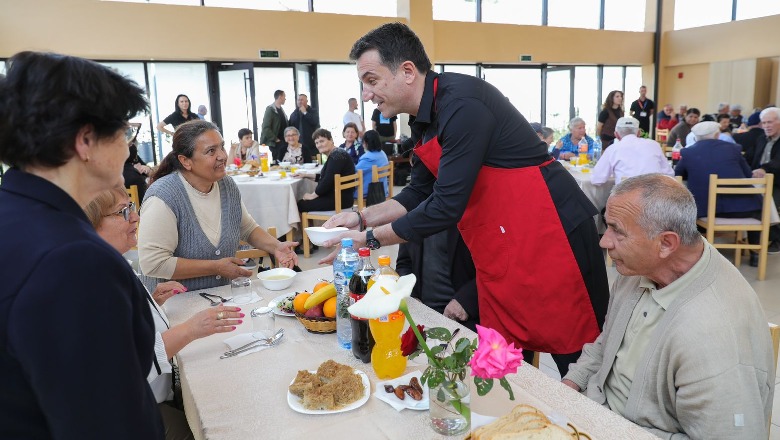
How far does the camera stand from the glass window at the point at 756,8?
12.8m

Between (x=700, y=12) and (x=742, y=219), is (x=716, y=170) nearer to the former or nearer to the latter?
(x=742, y=219)

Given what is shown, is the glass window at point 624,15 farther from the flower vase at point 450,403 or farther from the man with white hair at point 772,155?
the flower vase at point 450,403

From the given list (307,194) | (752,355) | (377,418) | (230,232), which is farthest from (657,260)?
(307,194)

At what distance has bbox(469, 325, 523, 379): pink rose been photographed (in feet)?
3.40

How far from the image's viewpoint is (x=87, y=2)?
8.45m

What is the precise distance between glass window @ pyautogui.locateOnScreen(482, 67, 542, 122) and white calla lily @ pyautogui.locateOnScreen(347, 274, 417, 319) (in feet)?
39.7

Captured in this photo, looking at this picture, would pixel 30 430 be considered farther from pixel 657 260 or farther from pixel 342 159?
pixel 342 159

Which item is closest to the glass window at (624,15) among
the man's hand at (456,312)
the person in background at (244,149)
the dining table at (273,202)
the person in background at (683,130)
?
the person in background at (683,130)

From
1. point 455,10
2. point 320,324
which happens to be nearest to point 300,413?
point 320,324

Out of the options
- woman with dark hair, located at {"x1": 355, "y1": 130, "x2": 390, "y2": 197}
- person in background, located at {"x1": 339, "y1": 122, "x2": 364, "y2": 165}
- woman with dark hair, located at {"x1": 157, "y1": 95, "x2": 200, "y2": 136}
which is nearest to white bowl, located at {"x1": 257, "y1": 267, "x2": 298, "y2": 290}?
woman with dark hair, located at {"x1": 355, "y1": 130, "x2": 390, "y2": 197}

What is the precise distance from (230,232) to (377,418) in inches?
59.0

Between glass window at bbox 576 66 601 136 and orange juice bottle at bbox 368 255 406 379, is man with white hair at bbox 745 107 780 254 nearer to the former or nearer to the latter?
orange juice bottle at bbox 368 255 406 379

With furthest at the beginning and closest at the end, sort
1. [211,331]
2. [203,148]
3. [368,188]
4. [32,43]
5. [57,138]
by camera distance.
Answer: [32,43]
[368,188]
[203,148]
[211,331]
[57,138]

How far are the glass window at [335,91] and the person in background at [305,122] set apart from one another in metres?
1.27
